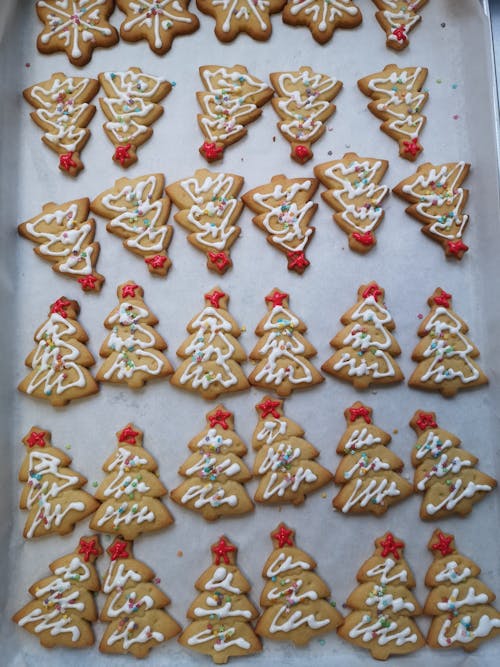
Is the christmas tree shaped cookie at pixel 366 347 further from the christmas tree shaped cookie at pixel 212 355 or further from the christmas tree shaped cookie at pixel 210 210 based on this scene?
the christmas tree shaped cookie at pixel 210 210

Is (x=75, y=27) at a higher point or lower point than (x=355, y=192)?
higher

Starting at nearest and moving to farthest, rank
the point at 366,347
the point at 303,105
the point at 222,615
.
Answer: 1. the point at 222,615
2. the point at 366,347
3. the point at 303,105

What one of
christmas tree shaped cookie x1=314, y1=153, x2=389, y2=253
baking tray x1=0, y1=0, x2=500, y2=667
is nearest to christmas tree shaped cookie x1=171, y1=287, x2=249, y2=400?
baking tray x1=0, y1=0, x2=500, y2=667

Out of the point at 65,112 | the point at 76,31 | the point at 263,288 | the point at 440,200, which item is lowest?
the point at 263,288

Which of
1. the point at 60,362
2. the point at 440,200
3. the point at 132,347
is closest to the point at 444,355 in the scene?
the point at 440,200

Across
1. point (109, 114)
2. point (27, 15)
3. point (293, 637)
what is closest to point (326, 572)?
point (293, 637)

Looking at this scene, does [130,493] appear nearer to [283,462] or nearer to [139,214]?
[283,462]
